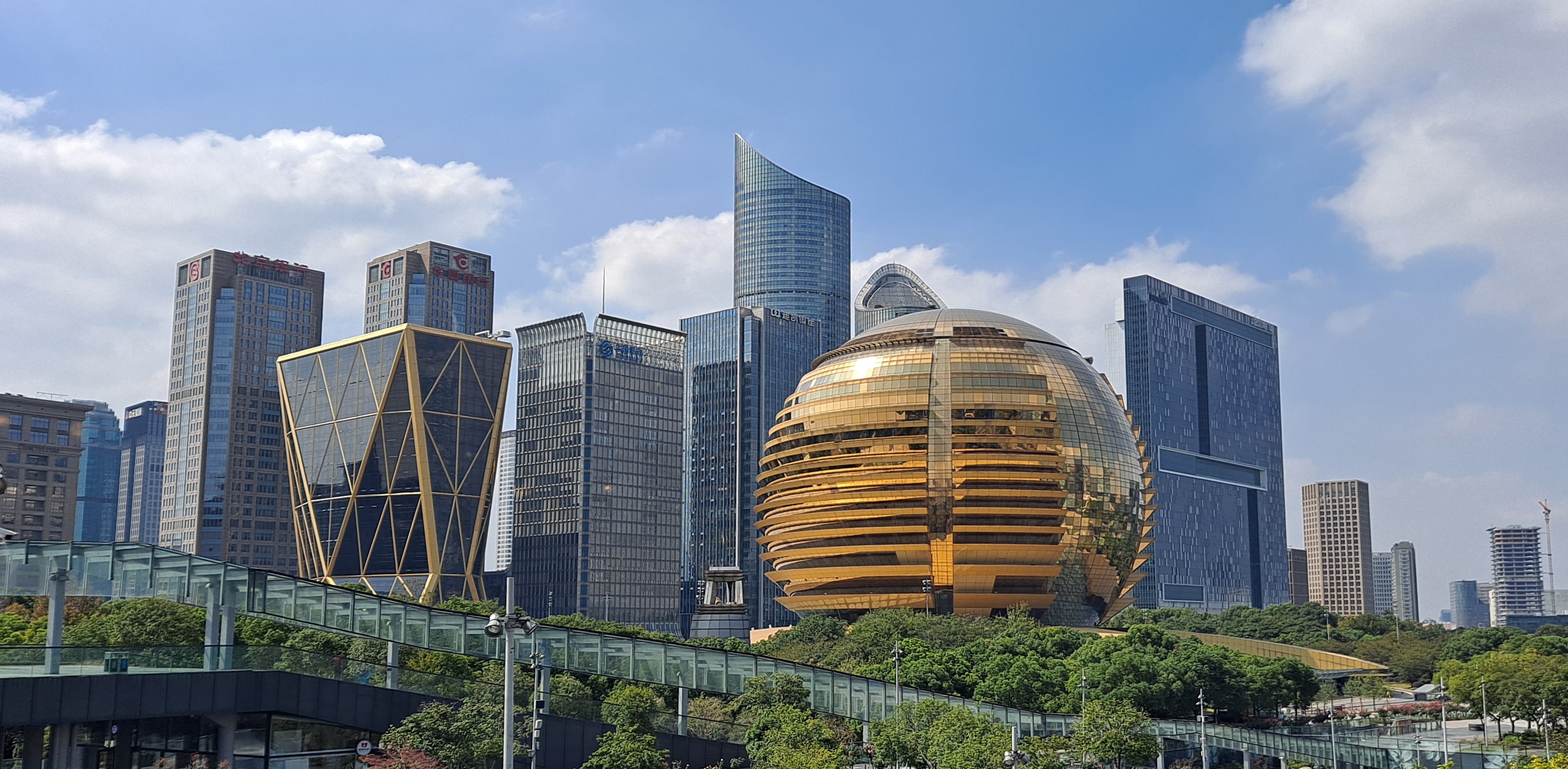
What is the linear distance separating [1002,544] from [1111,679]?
36754 millimetres

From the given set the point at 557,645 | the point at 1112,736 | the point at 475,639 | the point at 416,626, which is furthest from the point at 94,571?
the point at 1112,736

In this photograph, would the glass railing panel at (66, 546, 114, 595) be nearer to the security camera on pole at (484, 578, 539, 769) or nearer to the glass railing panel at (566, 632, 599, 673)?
the security camera on pole at (484, 578, 539, 769)

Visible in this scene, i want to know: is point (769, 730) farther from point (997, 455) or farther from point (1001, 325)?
point (1001, 325)

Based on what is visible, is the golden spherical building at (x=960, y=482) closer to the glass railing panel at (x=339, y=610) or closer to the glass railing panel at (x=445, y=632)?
the glass railing panel at (x=445, y=632)

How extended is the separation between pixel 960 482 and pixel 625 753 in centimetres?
8338

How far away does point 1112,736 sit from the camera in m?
62.4

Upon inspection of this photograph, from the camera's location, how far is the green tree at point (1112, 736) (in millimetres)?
62344

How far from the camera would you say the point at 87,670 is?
138 ft

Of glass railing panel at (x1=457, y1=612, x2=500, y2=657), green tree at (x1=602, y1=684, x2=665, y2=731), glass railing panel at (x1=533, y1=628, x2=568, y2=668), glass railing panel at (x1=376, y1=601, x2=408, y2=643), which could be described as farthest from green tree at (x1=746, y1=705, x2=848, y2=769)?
glass railing panel at (x1=376, y1=601, x2=408, y2=643)

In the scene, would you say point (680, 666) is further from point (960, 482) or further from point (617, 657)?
point (960, 482)

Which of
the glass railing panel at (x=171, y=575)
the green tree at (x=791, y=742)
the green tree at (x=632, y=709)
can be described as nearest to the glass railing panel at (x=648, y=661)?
the green tree at (x=632, y=709)

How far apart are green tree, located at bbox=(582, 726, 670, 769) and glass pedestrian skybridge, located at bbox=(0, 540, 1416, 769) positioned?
3.97 m

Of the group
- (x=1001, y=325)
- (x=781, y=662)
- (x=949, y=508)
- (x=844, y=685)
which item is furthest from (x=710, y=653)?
(x=1001, y=325)

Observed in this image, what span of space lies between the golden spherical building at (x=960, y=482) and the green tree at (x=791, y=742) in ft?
229
